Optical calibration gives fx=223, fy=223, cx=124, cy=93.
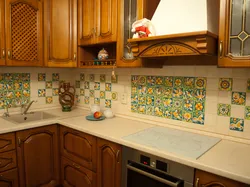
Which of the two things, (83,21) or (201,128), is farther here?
(83,21)

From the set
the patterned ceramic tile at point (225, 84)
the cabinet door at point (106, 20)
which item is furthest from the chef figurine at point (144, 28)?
the patterned ceramic tile at point (225, 84)

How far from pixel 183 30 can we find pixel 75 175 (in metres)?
1.57

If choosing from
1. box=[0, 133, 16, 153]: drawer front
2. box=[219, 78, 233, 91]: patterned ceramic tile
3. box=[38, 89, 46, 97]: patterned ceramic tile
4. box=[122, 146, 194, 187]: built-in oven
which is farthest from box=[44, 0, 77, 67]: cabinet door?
box=[219, 78, 233, 91]: patterned ceramic tile

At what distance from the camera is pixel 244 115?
1.57 m

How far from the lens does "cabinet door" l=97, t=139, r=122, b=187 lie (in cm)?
167

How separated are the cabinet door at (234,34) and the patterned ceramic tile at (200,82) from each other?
0.41 meters

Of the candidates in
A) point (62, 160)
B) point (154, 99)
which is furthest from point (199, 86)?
point (62, 160)

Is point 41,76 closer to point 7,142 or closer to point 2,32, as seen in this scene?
point 2,32

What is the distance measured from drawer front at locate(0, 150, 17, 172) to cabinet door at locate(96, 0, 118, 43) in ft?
4.14

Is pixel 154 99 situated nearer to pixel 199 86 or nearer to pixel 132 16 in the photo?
pixel 199 86

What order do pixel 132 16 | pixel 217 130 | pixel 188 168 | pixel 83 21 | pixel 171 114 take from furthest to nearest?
pixel 83 21
pixel 171 114
pixel 132 16
pixel 217 130
pixel 188 168

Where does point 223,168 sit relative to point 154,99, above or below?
below

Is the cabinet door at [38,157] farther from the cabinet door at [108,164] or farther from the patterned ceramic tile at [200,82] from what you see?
the patterned ceramic tile at [200,82]

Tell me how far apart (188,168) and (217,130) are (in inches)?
21.6
